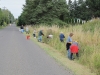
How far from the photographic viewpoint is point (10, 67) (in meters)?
10.4

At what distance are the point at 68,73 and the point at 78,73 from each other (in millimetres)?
435

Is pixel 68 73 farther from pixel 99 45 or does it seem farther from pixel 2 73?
pixel 99 45

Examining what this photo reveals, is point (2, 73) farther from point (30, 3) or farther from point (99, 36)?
point (30, 3)

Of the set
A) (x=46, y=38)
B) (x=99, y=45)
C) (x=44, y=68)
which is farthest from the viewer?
(x=46, y=38)

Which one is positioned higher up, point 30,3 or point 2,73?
point 30,3

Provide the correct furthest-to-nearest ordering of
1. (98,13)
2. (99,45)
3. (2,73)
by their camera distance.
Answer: (98,13) < (99,45) < (2,73)

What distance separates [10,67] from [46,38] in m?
16.4

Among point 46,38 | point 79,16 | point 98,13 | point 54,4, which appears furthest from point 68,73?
point 79,16

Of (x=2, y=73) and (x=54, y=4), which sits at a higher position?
(x=54, y=4)

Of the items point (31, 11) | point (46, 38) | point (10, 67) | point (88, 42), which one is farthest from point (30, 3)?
point (10, 67)

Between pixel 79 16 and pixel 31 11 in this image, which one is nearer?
pixel 31 11

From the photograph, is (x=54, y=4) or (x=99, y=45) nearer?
(x=99, y=45)

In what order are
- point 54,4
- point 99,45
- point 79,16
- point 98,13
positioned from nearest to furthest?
point 99,45 → point 54,4 → point 98,13 → point 79,16

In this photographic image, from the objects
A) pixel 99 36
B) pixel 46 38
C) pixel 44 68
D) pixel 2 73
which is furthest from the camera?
pixel 46 38
